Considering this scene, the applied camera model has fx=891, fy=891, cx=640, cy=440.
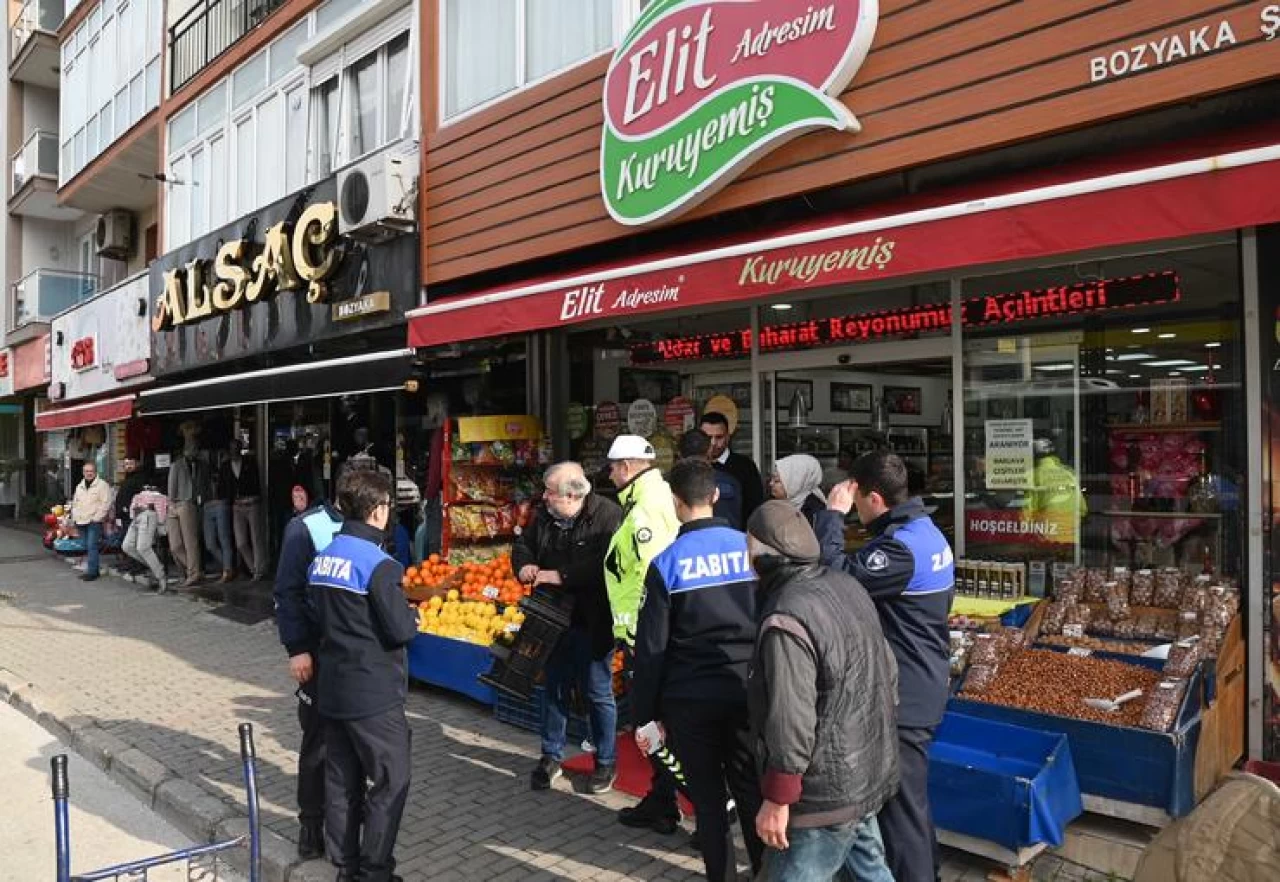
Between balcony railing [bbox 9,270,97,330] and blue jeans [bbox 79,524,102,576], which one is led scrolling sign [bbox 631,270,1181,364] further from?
balcony railing [bbox 9,270,97,330]

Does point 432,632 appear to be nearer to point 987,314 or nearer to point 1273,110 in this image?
point 987,314

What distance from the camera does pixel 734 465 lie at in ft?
21.2

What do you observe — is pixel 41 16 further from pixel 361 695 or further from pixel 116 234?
pixel 361 695

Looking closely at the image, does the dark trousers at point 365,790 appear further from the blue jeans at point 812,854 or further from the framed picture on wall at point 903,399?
the framed picture on wall at point 903,399

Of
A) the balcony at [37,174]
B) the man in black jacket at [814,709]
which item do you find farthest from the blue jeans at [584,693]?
the balcony at [37,174]

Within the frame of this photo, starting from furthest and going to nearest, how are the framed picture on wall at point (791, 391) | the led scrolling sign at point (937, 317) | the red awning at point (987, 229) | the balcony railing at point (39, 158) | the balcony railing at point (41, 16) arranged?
the balcony railing at point (41, 16)
the balcony railing at point (39, 158)
the framed picture on wall at point (791, 391)
the led scrolling sign at point (937, 317)
the red awning at point (987, 229)

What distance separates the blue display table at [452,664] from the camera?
6477 mm

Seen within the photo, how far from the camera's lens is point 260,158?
12672 millimetres

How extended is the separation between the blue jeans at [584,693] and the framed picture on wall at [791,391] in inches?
125

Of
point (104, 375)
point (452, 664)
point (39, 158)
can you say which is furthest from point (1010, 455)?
point (39, 158)

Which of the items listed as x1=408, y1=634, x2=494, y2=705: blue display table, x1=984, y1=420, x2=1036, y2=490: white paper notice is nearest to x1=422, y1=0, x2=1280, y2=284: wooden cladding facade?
x1=984, y1=420, x2=1036, y2=490: white paper notice

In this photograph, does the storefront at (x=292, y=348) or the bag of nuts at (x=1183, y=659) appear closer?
the bag of nuts at (x=1183, y=659)

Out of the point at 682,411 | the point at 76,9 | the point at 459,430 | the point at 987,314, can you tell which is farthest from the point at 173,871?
the point at 76,9

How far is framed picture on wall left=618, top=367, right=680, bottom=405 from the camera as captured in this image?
842 cm
